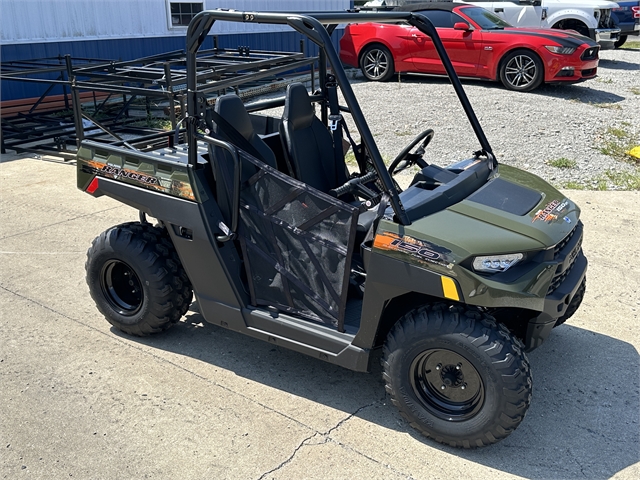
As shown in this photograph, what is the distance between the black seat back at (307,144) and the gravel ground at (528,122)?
12.9ft

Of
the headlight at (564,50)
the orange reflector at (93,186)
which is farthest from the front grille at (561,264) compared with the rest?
the headlight at (564,50)

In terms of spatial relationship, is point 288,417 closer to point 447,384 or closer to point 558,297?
point 447,384

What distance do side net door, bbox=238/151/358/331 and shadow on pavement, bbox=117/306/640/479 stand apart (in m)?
0.48

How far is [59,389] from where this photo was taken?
3.74m

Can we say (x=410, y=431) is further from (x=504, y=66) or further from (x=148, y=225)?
(x=504, y=66)

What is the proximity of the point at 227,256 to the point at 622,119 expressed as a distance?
8031 millimetres

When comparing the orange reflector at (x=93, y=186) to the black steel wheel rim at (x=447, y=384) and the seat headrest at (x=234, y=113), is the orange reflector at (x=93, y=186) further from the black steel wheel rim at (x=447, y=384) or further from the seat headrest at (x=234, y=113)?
the black steel wheel rim at (x=447, y=384)

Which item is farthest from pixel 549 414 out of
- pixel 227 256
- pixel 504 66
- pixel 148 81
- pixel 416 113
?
pixel 504 66

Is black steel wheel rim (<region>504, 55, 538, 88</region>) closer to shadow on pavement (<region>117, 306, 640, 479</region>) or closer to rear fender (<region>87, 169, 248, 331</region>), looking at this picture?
shadow on pavement (<region>117, 306, 640, 479</region>)

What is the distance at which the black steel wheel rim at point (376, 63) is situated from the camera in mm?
12492

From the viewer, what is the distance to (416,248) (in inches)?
119

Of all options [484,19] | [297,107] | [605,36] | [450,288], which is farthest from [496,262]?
[605,36]

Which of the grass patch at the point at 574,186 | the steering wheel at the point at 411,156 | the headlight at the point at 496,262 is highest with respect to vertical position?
the steering wheel at the point at 411,156

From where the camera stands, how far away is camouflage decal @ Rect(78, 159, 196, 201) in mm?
3668
